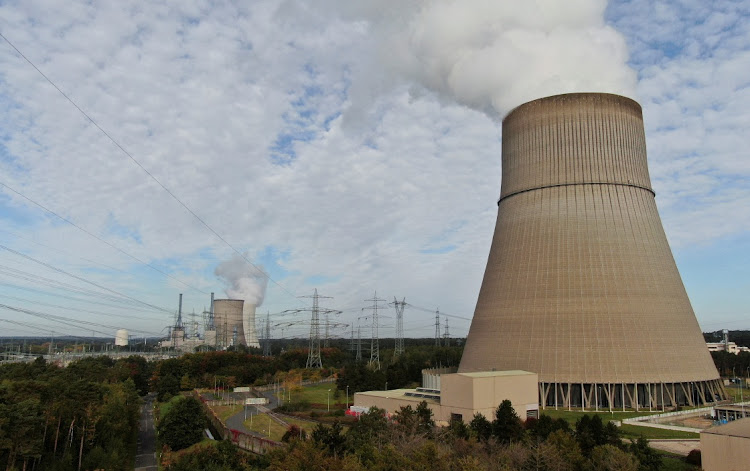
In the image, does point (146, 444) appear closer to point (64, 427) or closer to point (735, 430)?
point (64, 427)

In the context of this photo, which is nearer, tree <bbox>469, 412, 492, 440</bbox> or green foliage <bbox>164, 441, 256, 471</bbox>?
green foliage <bbox>164, 441, 256, 471</bbox>

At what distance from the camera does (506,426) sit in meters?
19.9

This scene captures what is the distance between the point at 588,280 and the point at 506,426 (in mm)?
9261

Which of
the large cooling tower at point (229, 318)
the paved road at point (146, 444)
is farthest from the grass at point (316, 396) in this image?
the large cooling tower at point (229, 318)

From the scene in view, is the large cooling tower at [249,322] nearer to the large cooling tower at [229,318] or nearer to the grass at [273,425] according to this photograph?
the large cooling tower at [229,318]

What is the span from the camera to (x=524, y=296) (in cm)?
2662

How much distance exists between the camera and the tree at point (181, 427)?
86.2 feet

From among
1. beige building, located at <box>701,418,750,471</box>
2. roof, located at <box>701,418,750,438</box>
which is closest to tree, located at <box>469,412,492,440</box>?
beige building, located at <box>701,418,750,471</box>

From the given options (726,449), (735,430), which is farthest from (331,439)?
(735,430)

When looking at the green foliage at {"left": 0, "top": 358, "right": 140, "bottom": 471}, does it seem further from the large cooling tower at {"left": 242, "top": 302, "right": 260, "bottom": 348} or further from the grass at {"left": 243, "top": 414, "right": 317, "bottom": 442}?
the large cooling tower at {"left": 242, "top": 302, "right": 260, "bottom": 348}

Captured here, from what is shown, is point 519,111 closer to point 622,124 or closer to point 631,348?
point 622,124

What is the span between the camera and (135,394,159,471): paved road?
25.4 metres

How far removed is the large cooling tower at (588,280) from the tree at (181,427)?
46.5 feet

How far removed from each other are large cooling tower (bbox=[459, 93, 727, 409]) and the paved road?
16.5 meters
